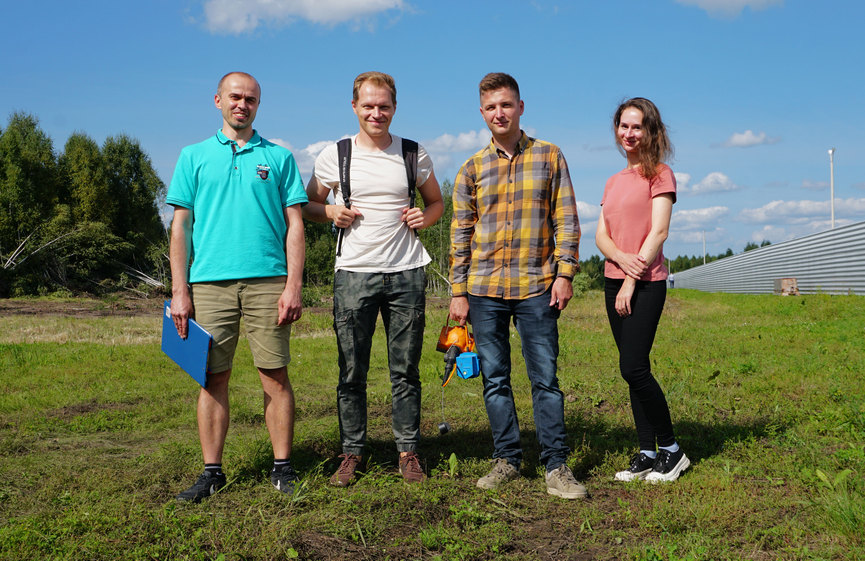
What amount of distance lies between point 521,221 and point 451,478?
1711mm

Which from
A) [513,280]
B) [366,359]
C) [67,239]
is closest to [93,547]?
[366,359]

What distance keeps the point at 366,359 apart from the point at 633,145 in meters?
2.17

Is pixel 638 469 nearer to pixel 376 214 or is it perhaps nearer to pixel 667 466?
pixel 667 466

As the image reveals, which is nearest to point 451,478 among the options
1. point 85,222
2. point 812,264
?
point 812,264

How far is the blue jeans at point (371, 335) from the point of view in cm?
412

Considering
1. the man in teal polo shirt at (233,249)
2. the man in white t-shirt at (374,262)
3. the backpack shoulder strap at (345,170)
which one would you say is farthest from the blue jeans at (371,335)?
the backpack shoulder strap at (345,170)

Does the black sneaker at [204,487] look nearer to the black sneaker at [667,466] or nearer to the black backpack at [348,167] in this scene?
the black backpack at [348,167]

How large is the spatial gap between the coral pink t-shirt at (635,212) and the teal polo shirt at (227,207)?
209 cm

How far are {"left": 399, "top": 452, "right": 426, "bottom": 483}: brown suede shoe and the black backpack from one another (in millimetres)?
1394

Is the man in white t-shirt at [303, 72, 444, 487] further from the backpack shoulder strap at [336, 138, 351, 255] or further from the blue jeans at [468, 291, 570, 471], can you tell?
the blue jeans at [468, 291, 570, 471]

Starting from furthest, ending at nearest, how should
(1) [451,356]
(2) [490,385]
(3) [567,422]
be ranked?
(3) [567,422]
(1) [451,356]
(2) [490,385]

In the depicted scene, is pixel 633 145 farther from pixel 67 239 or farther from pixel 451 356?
pixel 67 239

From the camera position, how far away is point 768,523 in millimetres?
3443

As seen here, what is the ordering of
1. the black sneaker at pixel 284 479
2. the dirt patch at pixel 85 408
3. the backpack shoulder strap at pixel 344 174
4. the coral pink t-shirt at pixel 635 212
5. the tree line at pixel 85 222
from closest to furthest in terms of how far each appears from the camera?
1. the black sneaker at pixel 284 479
2. the coral pink t-shirt at pixel 635 212
3. the backpack shoulder strap at pixel 344 174
4. the dirt patch at pixel 85 408
5. the tree line at pixel 85 222
